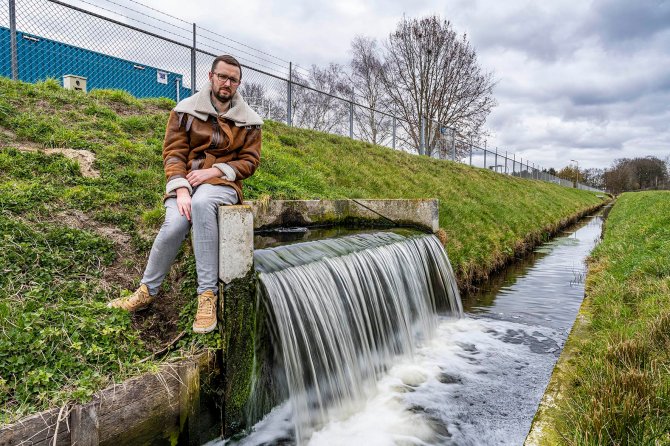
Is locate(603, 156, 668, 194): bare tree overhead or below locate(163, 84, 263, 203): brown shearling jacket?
overhead

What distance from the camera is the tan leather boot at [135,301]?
10.3 feet

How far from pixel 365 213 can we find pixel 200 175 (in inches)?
171

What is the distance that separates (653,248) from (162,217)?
7138 millimetres

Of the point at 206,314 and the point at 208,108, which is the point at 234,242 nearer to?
the point at 206,314

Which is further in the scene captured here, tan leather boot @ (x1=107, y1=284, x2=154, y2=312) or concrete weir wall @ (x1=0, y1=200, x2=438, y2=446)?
tan leather boot @ (x1=107, y1=284, x2=154, y2=312)

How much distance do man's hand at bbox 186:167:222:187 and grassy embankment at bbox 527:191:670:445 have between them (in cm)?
288

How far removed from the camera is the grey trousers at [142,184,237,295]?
3.13m

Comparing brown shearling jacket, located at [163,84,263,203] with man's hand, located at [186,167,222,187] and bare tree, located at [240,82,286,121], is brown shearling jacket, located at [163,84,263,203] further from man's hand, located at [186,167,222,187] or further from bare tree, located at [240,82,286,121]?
bare tree, located at [240,82,286,121]

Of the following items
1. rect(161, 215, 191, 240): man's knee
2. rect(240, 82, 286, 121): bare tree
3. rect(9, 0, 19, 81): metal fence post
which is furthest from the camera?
rect(240, 82, 286, 121): bare tree

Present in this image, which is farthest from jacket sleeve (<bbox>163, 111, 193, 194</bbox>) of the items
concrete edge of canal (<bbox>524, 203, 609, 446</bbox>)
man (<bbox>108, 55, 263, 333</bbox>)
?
concrete edge of canal (<bbox>524, 203, 609, 446</bbox>)

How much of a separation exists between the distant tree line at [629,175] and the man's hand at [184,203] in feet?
339

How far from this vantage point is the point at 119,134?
6.53 metres

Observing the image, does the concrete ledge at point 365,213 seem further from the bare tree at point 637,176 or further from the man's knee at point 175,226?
the bare tree at point 637,176

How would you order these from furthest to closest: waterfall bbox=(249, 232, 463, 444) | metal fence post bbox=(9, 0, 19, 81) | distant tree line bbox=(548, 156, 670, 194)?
distant tree line bbox=(548, 156, 670, 194) → metal fence post bbox=(9, 0, 19, 81) → waterfall bbox=(249, 232, 463, 444)
